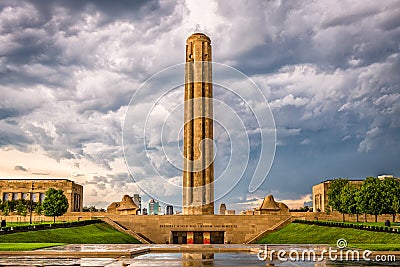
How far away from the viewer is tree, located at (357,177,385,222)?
61594mm

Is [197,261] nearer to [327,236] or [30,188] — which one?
[327,236]

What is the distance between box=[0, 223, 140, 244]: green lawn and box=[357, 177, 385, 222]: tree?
87.3 feet

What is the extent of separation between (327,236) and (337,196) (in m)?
24.9

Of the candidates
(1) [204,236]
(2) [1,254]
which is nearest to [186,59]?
(1) [204,236]

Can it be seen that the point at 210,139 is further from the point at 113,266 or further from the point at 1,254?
the point at 113,266

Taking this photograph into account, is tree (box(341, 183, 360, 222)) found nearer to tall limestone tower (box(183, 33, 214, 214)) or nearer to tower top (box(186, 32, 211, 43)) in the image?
tall limestone tower (box(183, 33, 214, 214))

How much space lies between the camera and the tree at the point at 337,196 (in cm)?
7256

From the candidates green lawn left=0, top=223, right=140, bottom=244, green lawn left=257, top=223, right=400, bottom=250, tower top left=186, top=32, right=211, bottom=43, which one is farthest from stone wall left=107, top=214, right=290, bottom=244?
tower top left=186, top=32, right=211, bottom=43

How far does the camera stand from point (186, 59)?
294ft

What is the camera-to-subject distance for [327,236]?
51969 mm

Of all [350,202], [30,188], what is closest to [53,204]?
[30,188]

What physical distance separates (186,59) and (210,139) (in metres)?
14.2

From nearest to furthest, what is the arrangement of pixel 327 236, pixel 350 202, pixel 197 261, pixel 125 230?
pixel 197 261
pixel 327 236
pixel 350 202
pixel 125 230

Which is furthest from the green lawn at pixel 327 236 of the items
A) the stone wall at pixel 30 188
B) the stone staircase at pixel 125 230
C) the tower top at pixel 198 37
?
the stone wall at pixel 30 188
